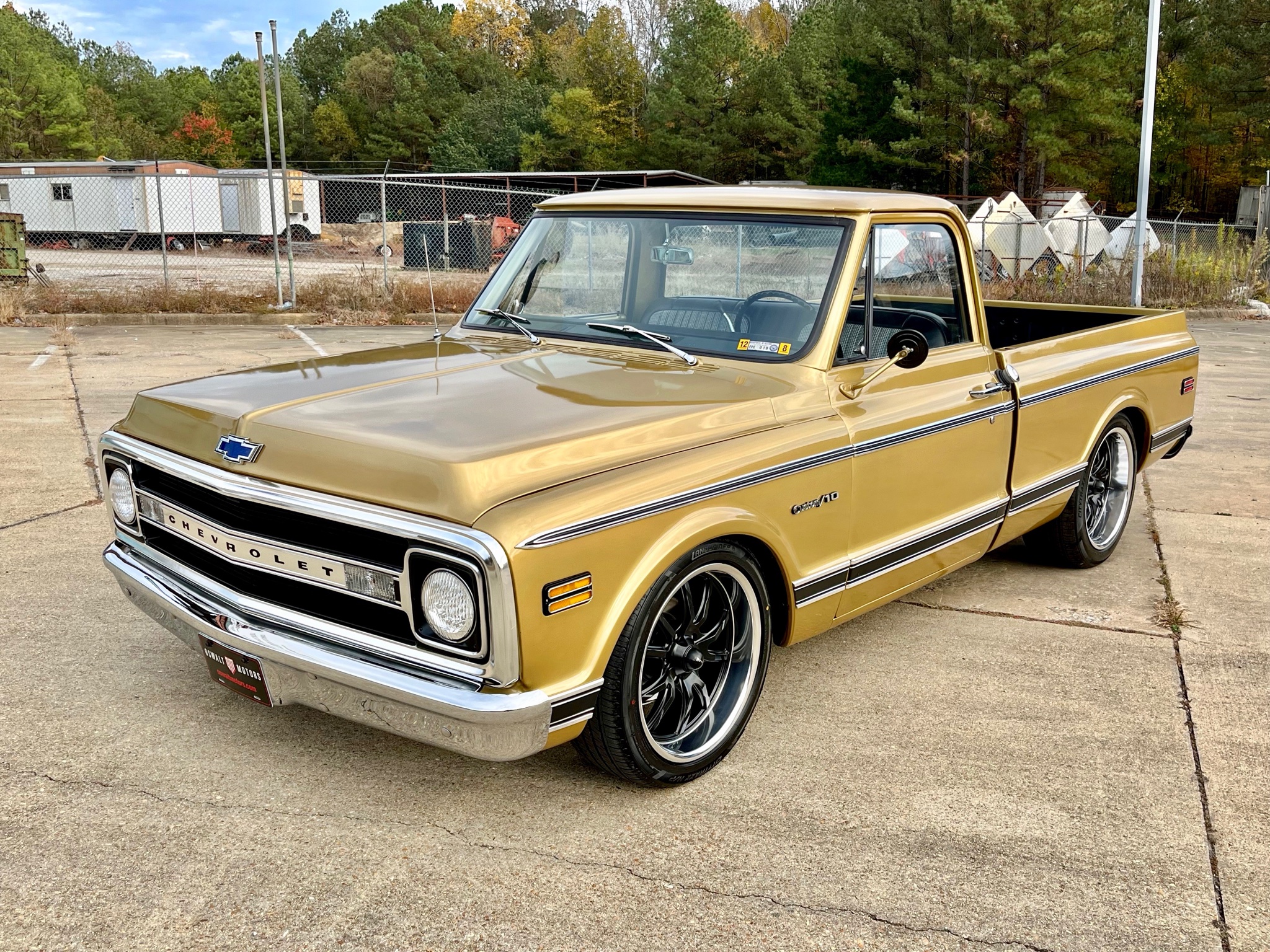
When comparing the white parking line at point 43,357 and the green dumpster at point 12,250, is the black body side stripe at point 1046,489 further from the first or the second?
the green dumpster at point 12,250

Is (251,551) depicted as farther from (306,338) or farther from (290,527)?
(306,338)

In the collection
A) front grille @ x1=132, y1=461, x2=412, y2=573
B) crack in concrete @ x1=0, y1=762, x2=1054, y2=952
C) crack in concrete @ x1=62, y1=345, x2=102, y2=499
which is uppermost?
front grille @ x1=132, y1=461, x2=412, y2=573

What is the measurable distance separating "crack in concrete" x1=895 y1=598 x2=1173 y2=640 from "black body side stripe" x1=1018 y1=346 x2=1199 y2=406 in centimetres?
95

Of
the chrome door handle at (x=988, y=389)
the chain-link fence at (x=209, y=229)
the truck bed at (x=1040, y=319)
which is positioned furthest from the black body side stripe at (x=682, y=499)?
the chain-link fence at (x=209, y=229)

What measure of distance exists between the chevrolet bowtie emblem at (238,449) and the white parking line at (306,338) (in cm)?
976

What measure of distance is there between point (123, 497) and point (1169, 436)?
514 centimetres

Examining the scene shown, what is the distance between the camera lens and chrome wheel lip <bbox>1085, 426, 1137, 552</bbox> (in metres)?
5.54

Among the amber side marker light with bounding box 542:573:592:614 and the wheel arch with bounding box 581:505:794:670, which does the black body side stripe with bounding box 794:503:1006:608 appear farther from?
the amber side marker light with bounding box 542:573:592:614

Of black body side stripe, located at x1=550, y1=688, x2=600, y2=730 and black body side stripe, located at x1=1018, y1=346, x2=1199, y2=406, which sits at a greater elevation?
black body side stripe, located at x1=1018, y1=346, x2=1199, y2=406

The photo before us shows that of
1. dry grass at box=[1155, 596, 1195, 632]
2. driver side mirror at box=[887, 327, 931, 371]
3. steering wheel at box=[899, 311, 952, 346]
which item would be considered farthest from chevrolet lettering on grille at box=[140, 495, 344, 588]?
dry grass at box=[1155, 596, 1195, 632]

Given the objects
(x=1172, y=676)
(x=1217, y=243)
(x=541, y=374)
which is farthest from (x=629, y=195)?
(x=1217, y=243)

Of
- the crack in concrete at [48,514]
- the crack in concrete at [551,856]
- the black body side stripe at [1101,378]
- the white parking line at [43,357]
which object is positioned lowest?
the crack in concrete at [551,856]

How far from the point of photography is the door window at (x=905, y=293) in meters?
3.94

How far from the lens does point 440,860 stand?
9.75 ft
